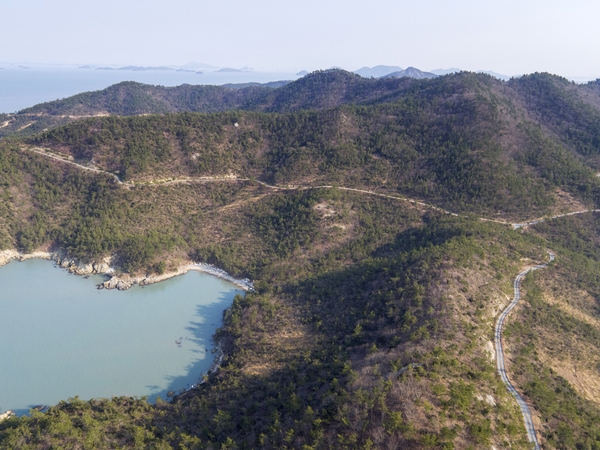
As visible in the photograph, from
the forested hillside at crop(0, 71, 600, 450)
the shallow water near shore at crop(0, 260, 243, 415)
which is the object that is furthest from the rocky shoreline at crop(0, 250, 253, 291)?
the forested hillside at crop(0, 71, 600, 450)

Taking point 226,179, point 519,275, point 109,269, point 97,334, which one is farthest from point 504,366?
point 226,179

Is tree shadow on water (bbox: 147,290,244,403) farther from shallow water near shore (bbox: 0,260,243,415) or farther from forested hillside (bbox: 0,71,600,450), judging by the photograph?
forested hillside (bbox: 0,71,600,450)

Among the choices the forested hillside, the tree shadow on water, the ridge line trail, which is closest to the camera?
the forested hillside

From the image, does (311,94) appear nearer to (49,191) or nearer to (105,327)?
(49,191)

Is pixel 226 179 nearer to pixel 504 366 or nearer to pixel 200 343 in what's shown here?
pixel 200 343

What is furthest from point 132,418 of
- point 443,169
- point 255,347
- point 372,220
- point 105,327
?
point 443,169

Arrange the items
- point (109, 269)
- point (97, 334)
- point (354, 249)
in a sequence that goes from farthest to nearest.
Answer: point (354, 249) < point (109, 269) < point (97, 334)
